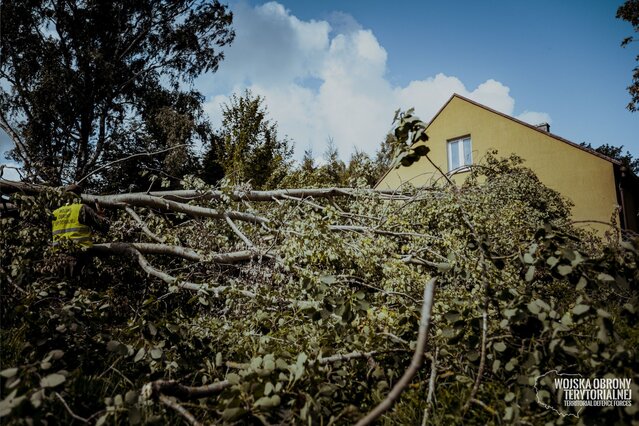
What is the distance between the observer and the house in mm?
10641

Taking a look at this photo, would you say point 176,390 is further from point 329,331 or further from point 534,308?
point 534,308

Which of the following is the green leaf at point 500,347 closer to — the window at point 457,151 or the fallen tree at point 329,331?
the fallen tree at point 329,331

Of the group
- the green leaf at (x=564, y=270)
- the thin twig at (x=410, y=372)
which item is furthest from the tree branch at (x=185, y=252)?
the green leaf at (x=564, y=270)

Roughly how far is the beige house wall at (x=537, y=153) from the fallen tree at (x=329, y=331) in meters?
6.40

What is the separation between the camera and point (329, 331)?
89.3 inches

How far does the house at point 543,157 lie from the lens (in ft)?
34.9

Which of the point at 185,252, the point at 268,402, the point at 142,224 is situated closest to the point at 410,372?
the point at 268,402

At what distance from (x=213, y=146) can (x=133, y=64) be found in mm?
5338

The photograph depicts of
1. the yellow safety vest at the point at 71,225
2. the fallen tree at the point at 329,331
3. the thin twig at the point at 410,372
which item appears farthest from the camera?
the yellow safety vest at the point at 71,225

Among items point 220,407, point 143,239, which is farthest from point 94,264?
point 220,407

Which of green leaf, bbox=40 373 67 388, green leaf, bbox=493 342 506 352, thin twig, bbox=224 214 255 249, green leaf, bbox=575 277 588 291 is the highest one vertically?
thin twig, bbox=224 214 255 249

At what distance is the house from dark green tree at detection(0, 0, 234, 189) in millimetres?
11263

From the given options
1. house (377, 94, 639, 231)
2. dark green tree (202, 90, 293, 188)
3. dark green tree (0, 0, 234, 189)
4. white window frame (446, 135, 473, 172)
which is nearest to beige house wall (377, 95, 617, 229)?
house (377, 94, 639, 231)

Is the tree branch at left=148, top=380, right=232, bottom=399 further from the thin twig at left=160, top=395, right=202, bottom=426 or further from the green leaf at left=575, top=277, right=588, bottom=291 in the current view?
the green leaf at left=575, top=277, right=588, bottom=291
